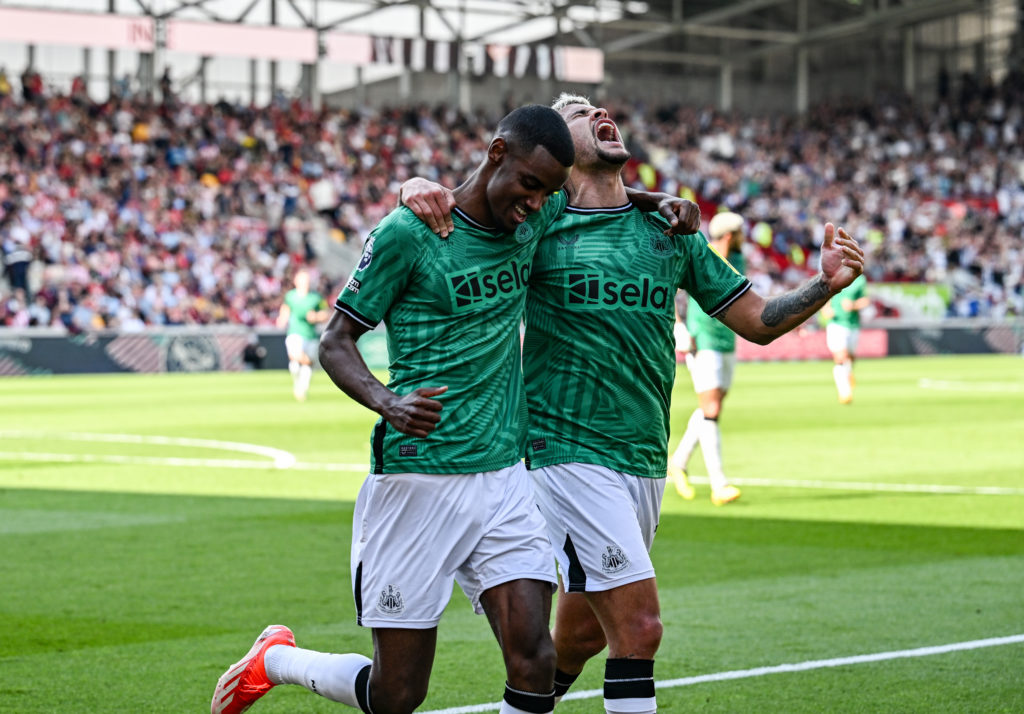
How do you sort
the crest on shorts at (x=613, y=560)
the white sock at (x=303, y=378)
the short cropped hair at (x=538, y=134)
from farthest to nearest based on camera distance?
Answer: the white sock at (x=303, y=378), the crest on shorts at (x=613, y=560), the short cropped hair at (x=538, y=134)

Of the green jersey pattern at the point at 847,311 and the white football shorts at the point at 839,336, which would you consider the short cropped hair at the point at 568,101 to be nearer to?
the white football shorts at the point at 839,336

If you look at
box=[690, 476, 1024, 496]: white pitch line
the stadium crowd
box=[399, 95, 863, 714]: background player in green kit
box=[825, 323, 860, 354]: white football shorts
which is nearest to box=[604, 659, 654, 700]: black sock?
box=[399, 95, 863, 714]: background player in green kit

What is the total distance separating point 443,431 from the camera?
4434 millimetres

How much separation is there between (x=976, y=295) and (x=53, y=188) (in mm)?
27795

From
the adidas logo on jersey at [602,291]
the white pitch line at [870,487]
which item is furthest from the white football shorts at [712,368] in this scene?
the adidas logo on jersey at [602,291]

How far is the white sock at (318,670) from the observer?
15.5 ft

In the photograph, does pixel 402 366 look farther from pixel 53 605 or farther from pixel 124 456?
pixel 124 456

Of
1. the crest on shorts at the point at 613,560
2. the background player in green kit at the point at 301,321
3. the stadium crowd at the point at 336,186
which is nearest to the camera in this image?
the crest on shorts at the point at 613,560

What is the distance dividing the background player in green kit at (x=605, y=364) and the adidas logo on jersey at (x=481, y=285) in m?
0.34

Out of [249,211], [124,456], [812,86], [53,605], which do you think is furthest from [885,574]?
[812,86]

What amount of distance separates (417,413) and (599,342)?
3.10 ft

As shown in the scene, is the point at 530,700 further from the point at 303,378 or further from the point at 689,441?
the point at 303,378

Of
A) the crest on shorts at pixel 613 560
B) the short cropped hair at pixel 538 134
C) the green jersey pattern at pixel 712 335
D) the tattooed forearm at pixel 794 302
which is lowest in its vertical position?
the crest on shorts at pixel 613 560

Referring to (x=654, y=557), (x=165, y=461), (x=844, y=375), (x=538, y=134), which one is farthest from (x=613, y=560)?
(x=844, y=375)
